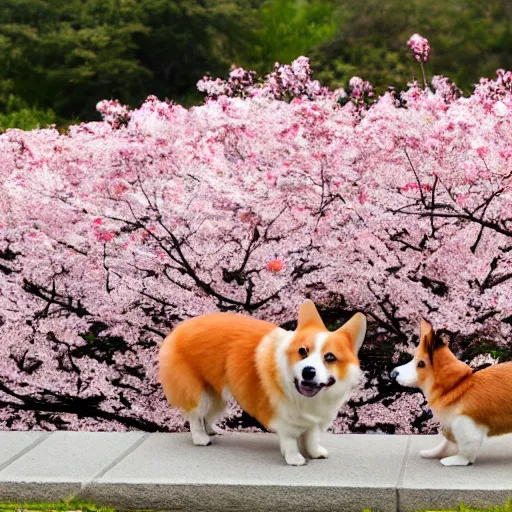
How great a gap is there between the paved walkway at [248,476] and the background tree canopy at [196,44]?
348 inches

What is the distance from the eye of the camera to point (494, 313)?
479cm

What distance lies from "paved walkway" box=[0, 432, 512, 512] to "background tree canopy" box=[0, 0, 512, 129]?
8.84 metres

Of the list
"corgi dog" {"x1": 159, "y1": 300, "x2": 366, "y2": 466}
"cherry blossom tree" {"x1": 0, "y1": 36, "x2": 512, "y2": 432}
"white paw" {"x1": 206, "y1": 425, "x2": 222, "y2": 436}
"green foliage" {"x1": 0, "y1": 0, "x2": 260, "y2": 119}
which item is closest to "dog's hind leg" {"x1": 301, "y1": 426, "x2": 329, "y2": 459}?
"corgi dog" {"x1": 159, "y1": 300, "x2": 366, "y2": 466}

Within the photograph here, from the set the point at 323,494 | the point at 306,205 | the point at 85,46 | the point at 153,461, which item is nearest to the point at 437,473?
the point at 323,494

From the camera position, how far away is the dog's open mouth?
328 cm

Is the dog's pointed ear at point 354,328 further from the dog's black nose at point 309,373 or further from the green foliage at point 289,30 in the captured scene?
the green foliage at point 289,30

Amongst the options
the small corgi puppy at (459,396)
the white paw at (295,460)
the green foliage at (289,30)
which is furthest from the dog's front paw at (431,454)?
the green foliage at (289,30)

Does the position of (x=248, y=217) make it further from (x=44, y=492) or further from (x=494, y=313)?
(x=44, y=492)

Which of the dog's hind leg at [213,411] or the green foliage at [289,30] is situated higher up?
the green foliage at [289,30]

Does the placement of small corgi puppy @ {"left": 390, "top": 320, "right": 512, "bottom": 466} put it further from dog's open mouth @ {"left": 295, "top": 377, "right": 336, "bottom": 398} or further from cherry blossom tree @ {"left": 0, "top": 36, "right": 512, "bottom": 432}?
cherry blossom tree @ {"left": 0, "top": 36, "right": 512, "bottom": 432}

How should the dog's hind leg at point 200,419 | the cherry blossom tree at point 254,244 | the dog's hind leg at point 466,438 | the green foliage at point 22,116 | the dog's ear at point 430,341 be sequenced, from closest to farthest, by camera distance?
the dog's hind leg at point 466,438
the dog's ear at point 430,341
the dog's hind leg at point 200,419
the cherry blossom tree at point 254,244
the green foliage at point 22,116

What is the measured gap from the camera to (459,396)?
11.2ft

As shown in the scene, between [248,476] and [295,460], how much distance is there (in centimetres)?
25

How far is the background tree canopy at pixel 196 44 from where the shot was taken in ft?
43.6
